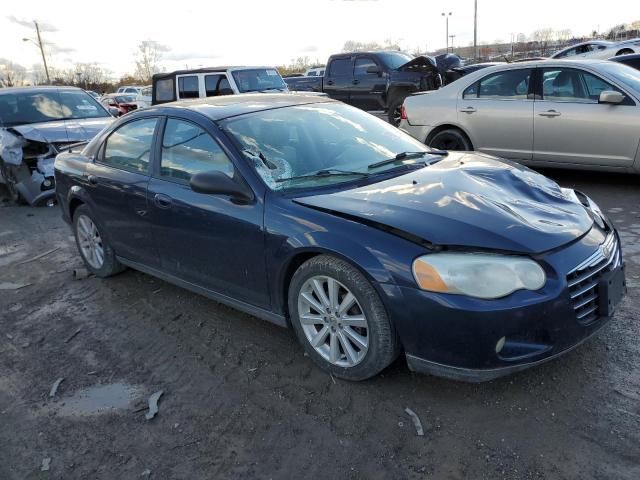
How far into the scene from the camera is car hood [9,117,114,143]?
314 inches

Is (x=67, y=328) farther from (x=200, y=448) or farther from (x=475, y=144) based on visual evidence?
(x=475, y=144)

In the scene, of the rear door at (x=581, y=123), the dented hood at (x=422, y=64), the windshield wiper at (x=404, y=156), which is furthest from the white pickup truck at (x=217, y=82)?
the windshield wiper at (x=404, y=156)

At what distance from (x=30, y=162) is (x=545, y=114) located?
708 centimetres

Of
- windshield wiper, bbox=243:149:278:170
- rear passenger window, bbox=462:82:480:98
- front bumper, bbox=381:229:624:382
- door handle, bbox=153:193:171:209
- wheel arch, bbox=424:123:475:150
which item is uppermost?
rear passenger window, bbox=462:82:480:98

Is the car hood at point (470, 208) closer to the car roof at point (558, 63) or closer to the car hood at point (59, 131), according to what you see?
the car roof at point (558, 63)

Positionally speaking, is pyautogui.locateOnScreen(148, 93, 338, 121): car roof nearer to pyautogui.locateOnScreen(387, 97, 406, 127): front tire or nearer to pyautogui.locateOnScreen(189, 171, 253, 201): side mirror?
pyautogui.locateOnScreen(189, 171, 253, 201): side mirror

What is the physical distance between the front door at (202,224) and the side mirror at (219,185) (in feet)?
0.24

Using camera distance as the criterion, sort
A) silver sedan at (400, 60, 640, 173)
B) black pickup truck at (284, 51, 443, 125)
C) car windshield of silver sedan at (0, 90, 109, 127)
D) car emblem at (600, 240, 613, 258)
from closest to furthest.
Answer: car emblem at (600, 240, 613, 258) < silver sedan at (400, 60, 640, 173) < car windshield of silver sedan at (0, 90, 109, 127) < black pickup truck at (284, 51, 443, 125)

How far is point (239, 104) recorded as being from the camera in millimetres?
3930

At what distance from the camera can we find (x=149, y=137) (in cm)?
409

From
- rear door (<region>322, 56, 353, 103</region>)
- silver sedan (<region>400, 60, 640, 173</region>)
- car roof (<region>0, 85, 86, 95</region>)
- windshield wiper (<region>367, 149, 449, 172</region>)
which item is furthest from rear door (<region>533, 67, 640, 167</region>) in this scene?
rear door (<region>322, 56, 353, 103</region>)

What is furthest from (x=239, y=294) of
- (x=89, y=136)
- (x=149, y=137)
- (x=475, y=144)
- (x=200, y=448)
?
(x=89, y=136)

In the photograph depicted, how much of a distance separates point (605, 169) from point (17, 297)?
6332 millimetres

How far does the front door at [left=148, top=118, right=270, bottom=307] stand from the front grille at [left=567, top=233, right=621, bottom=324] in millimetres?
1656
